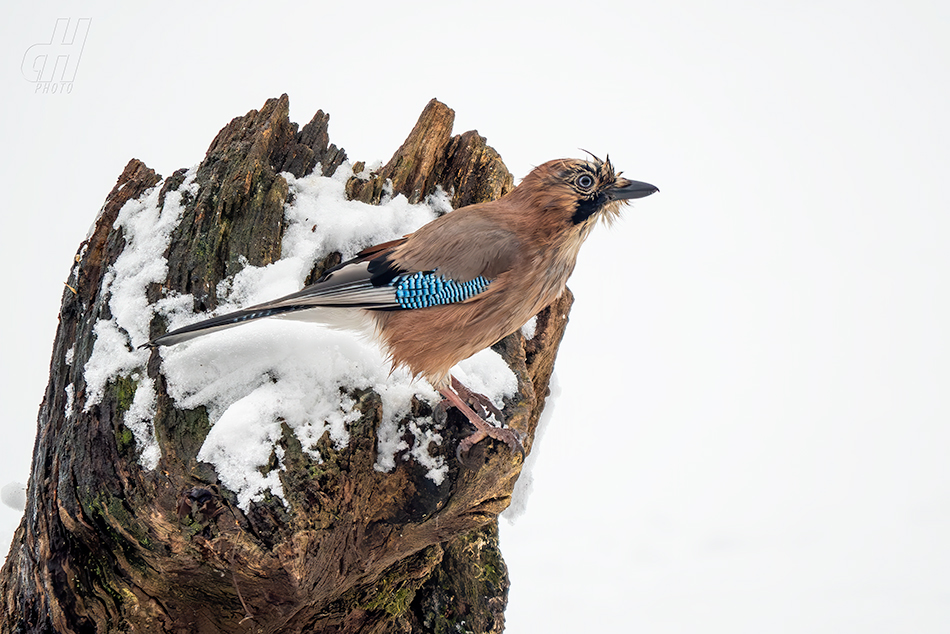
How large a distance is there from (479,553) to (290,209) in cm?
234

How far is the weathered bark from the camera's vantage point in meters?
2.82

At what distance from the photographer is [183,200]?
386cm

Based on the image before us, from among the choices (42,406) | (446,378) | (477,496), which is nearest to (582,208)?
(446,378)

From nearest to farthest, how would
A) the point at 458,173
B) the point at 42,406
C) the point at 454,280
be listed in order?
the point at 454,280 < the point at 42,406 < the point at 458,173

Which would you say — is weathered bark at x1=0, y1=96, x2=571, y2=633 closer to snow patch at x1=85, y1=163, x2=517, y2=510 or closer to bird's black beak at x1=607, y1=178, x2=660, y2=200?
snow patch at x1=85, y1=163, x2=517, y2=510

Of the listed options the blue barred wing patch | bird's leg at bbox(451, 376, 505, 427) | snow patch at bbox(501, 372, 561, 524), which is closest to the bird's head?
the blue barred wing patch

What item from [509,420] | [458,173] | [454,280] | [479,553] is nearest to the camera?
[454,280]

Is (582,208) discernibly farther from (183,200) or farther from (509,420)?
(183,200)

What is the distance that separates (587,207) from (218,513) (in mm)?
2103

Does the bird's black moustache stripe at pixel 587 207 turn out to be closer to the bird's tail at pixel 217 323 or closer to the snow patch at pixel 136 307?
the bird's tail at pixel 217 323

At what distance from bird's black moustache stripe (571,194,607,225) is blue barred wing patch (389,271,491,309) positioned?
556 millimetres

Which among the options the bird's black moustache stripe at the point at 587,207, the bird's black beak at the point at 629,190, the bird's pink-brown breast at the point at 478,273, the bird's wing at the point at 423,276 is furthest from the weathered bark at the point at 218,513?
the bird's black beak at the point at 629,190

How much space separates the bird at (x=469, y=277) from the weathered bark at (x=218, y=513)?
0.31 metres

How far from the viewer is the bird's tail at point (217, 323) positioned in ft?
9.39
